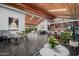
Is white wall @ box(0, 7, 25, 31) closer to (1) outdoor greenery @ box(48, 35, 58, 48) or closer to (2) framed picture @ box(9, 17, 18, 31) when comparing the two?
(2) framed picture @ box(9, 17, 18, 31)

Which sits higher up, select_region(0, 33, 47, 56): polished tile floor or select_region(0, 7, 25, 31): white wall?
select_region(0, 7, 25, 31): white wall

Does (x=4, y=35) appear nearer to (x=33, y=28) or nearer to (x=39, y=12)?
(x=33, y=28)

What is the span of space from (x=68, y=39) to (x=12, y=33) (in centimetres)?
91

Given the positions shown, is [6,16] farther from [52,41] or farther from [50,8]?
[52,41]

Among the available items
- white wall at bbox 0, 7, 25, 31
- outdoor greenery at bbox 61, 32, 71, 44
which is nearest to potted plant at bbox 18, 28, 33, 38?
white wall at bbox 0, 7, 25, 31

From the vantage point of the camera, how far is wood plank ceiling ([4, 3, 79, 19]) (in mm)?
2966

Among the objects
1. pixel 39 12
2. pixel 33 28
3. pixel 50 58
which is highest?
pixel 39 12

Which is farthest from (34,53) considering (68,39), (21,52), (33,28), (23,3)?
(23,3)

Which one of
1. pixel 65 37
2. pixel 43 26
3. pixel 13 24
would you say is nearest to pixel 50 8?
pixel 43 26

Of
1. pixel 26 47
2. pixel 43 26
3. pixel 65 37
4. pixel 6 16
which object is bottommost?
pixel 26 47

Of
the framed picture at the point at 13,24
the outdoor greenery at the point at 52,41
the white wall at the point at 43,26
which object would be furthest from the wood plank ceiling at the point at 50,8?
the outdoor greenery at the point at 52,41

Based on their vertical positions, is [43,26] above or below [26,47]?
above

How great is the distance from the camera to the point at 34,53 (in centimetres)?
303

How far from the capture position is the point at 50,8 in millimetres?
3006
